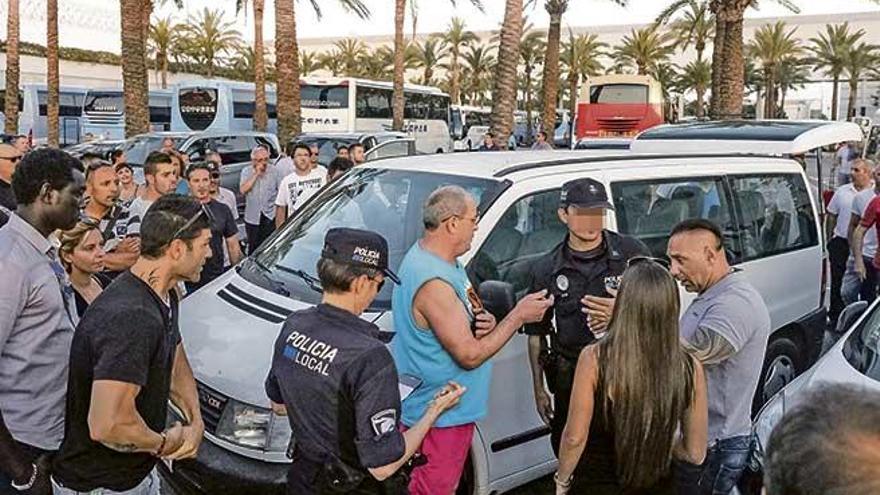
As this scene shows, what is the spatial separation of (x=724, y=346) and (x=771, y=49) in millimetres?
52298

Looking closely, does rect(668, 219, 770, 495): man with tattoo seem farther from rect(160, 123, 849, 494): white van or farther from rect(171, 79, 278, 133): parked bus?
rect(171, 79, 278, 133): parked bus

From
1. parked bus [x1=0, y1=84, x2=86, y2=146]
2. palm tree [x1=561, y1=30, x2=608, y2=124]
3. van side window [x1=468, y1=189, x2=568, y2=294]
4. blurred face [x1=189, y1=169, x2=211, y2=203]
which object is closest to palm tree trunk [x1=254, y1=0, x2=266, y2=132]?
parked bus [x1=0, y1=84, x2=86, y2=146]

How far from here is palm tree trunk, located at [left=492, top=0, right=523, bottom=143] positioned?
1727cm

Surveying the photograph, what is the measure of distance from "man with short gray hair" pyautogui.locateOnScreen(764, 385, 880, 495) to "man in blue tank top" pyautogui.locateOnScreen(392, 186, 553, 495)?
→ 1.97 metres

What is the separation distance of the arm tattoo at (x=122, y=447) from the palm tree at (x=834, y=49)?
57.9m

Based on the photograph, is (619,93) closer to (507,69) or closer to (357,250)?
(507,69)

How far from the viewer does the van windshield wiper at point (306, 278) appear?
4410mm

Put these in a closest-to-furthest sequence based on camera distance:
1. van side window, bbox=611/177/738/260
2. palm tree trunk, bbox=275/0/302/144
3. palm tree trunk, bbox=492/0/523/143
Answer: van side window, bbox=611/177/738/260 < palm tree trunk, bbox=492/0/523/143 < palm tree trunk, bbox=275/0/302/144

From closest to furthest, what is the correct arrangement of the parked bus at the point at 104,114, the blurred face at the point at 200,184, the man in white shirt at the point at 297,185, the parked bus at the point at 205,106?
the blurred face at the point at 200,184
the man in white shirt at the point at 297,185
the parked bus at the point at 205,106
the parked bus at the point at 104,114

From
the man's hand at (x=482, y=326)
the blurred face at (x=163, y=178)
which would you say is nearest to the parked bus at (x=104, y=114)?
the blurred face at (x=163, y=178)

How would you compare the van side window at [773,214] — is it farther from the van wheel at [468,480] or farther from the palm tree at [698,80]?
the palm tree at [698,80]

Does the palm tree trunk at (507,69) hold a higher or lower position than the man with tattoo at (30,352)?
higher

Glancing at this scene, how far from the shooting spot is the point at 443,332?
3.29 m

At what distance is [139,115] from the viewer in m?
18.5
